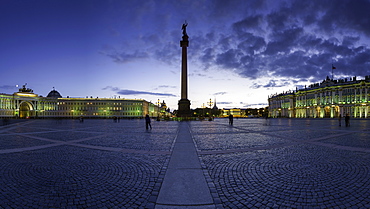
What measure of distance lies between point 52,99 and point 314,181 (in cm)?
15004

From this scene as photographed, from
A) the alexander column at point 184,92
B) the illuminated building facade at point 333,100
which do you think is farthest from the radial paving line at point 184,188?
the illuminated building facade at point 333,100

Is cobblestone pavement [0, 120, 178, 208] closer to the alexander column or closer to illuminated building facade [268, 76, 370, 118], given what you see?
the alexander column

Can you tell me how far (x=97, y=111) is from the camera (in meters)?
128

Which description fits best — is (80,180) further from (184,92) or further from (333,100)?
(333,100)

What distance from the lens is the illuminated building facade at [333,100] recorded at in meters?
80.8

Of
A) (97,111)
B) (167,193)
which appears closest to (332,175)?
(167,193)

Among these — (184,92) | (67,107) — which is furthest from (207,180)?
(67,107)

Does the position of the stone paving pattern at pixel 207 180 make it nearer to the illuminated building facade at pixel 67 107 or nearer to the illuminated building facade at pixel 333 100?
the illuminated building facade at pixel 333 100

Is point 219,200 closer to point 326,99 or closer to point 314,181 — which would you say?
point 314,181

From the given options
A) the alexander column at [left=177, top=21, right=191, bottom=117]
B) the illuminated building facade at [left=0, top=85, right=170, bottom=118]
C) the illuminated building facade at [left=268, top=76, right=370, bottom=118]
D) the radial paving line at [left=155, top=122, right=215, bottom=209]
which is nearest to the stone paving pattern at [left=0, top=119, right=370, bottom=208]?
the radial paving line at [left=155, top=122, right=215, bottom=209]

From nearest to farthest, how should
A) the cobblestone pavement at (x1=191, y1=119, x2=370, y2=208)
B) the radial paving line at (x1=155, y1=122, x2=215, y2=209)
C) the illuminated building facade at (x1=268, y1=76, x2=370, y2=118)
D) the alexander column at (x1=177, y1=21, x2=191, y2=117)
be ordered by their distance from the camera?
the radial paving line at (x1=155, y1=122, x2=215, y2=209), the cobblestone pavement at (x1=191, y1=119, x2=370, y2=208), the alexander column at (x1=177, y1=21, x2=191, y2=117), the illuminated building facade at (x1=268, y1=76, x2=370, y2=118)

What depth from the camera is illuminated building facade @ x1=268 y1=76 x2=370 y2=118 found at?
80812 millimetres

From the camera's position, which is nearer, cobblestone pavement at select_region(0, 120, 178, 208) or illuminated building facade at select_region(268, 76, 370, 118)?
cobblestone pavement at select_region(0, 120, 178, 208)

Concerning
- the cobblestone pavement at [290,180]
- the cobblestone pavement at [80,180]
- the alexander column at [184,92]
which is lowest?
the cobblestone pavement at [80,180]
